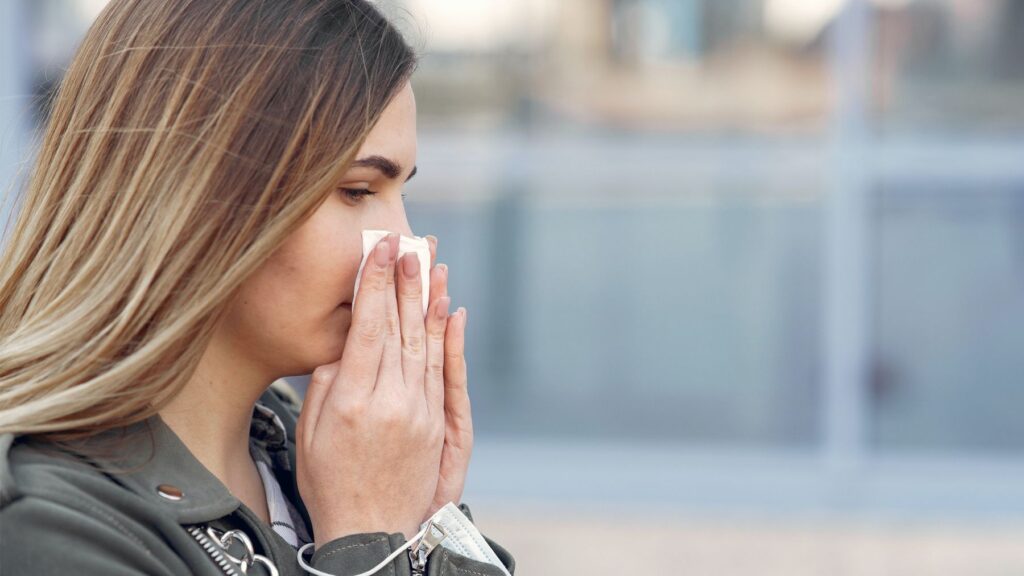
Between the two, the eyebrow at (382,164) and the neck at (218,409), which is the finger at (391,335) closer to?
the eyebrow at (382,164)

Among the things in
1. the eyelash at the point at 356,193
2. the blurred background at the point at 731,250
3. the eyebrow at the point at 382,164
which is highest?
the eyebrow at the point at 382,164

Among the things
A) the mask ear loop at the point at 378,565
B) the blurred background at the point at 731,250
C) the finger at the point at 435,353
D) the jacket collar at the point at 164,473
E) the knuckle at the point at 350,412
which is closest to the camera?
the jacket collar at the point at 164,473

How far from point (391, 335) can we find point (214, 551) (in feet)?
1.38

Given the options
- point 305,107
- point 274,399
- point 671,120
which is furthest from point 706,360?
point 305,107

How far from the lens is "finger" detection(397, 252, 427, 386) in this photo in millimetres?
1921

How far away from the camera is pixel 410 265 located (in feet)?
6.28

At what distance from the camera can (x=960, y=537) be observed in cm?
504

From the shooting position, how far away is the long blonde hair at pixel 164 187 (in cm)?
169

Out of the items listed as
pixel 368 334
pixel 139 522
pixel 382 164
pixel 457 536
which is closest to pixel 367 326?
pixel 368 334

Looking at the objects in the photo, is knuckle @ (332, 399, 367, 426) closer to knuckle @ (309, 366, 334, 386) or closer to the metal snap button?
knuckle @ (309, 366, 334, 386)

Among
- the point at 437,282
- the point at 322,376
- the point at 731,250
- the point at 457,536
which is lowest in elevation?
the point at 731,250

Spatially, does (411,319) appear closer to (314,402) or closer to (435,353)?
(435,353)

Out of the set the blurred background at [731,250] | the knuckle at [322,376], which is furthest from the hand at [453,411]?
the blurred background at [731,250]

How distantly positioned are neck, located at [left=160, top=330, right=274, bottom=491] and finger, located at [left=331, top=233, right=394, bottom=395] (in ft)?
0.55
